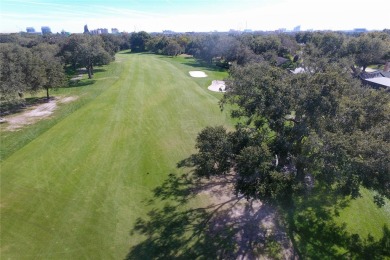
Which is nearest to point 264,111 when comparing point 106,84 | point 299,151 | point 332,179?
point 299,151

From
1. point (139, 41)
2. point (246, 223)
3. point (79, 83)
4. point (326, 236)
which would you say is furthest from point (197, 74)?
point (139, 41)

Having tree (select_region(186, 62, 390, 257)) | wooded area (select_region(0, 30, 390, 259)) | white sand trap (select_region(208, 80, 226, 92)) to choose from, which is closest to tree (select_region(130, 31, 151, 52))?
white sand trap (select_region(208, 80, 226, 92))

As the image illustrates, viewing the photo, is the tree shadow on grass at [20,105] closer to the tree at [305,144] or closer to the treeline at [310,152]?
the treeline at [310,152]

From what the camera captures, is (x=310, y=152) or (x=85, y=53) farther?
(x=85, y=53)

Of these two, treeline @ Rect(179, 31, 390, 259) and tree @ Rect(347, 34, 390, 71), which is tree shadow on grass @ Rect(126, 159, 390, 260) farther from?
tree @ Rect(347, 34, 390, 71)

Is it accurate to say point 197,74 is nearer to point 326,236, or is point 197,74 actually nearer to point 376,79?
point 376,79

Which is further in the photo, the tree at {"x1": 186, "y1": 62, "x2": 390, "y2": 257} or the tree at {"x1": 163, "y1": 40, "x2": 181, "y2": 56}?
the tree at {"x1": 163, "y1": 40, "x2": 181, "y2": 56}

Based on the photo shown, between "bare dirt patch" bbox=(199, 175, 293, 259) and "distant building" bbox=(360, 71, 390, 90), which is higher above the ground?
"distant building" bbox=(360, 71, 390, 90)
